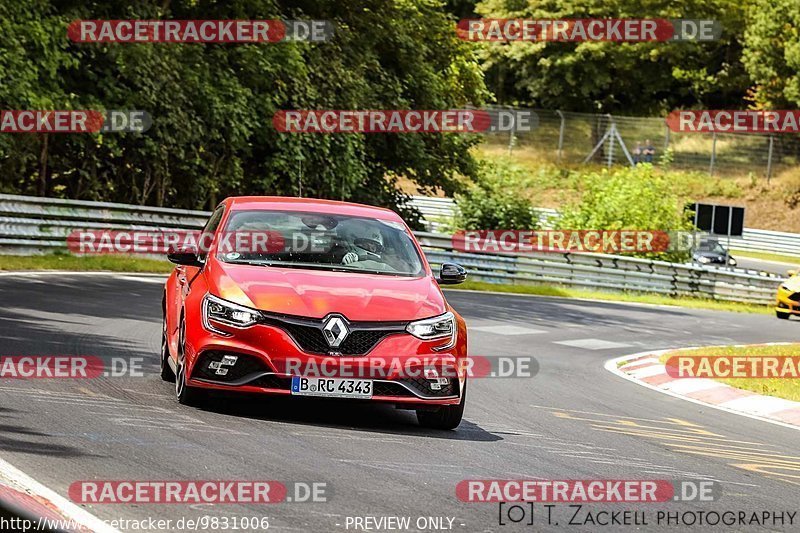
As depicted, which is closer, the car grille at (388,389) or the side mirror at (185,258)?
the car grille at (388,389)

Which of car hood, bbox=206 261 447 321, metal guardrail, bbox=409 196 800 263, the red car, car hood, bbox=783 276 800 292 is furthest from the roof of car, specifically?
metal guardrail, bbox=409 196 800 263

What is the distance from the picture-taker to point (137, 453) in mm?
7250

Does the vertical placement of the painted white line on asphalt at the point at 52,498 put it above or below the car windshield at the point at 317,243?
below

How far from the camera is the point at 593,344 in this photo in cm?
2014

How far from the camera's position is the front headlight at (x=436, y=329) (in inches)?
353

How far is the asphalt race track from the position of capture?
260 inches

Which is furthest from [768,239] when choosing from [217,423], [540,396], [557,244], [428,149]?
[217,423]

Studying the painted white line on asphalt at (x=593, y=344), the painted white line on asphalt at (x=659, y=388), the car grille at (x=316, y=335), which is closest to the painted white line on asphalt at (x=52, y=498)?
the car grille at (x=316, y=335)

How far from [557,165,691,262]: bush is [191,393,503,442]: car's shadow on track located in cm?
3330

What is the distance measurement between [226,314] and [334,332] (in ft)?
2.55

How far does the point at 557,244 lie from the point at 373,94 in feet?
35.8

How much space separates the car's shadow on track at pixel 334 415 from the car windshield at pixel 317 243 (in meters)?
A: 1.06

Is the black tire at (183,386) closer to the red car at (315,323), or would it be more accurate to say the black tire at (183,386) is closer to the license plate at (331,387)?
the red car at (315,323)

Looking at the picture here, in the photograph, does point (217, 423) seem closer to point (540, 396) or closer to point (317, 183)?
point (540, 396)
